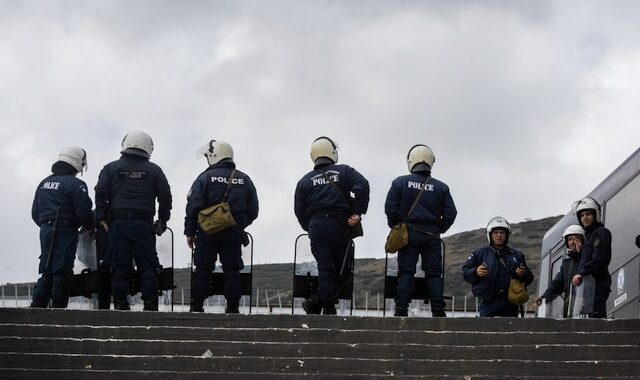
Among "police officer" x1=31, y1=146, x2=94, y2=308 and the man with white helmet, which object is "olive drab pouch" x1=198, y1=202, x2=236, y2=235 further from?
the man with white helmet

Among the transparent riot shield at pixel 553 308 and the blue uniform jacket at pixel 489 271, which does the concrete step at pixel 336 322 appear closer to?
the blue uniform jacket at pixel 489 271

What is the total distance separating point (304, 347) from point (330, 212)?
290 cm

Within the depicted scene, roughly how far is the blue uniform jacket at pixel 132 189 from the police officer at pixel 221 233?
1.12 ft

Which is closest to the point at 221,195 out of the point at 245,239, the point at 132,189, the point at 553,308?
the point at 245,239

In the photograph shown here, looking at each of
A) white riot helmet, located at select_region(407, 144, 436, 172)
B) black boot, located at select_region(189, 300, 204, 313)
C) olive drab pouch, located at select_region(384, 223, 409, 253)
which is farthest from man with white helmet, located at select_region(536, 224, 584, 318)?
black boot, located at select_region(189, 300, 204, 313)

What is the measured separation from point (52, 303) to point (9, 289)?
19.1 metres

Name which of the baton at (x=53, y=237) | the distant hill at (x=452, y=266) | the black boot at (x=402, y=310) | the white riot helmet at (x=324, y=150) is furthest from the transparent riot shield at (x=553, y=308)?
the distant hill at (x=452, y=266)

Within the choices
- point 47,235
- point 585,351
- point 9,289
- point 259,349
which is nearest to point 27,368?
Result: point 259,349

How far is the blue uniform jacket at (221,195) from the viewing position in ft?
48.1

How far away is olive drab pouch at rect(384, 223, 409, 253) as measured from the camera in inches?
571

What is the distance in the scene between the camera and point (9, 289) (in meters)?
33.0

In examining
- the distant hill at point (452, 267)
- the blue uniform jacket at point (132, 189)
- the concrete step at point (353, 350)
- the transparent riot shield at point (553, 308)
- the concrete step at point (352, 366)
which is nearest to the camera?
the concrete step at point (352, 366)

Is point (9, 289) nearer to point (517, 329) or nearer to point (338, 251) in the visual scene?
point (338, 251)

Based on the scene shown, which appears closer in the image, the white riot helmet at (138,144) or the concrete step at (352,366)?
the concrete step at (352,366)
